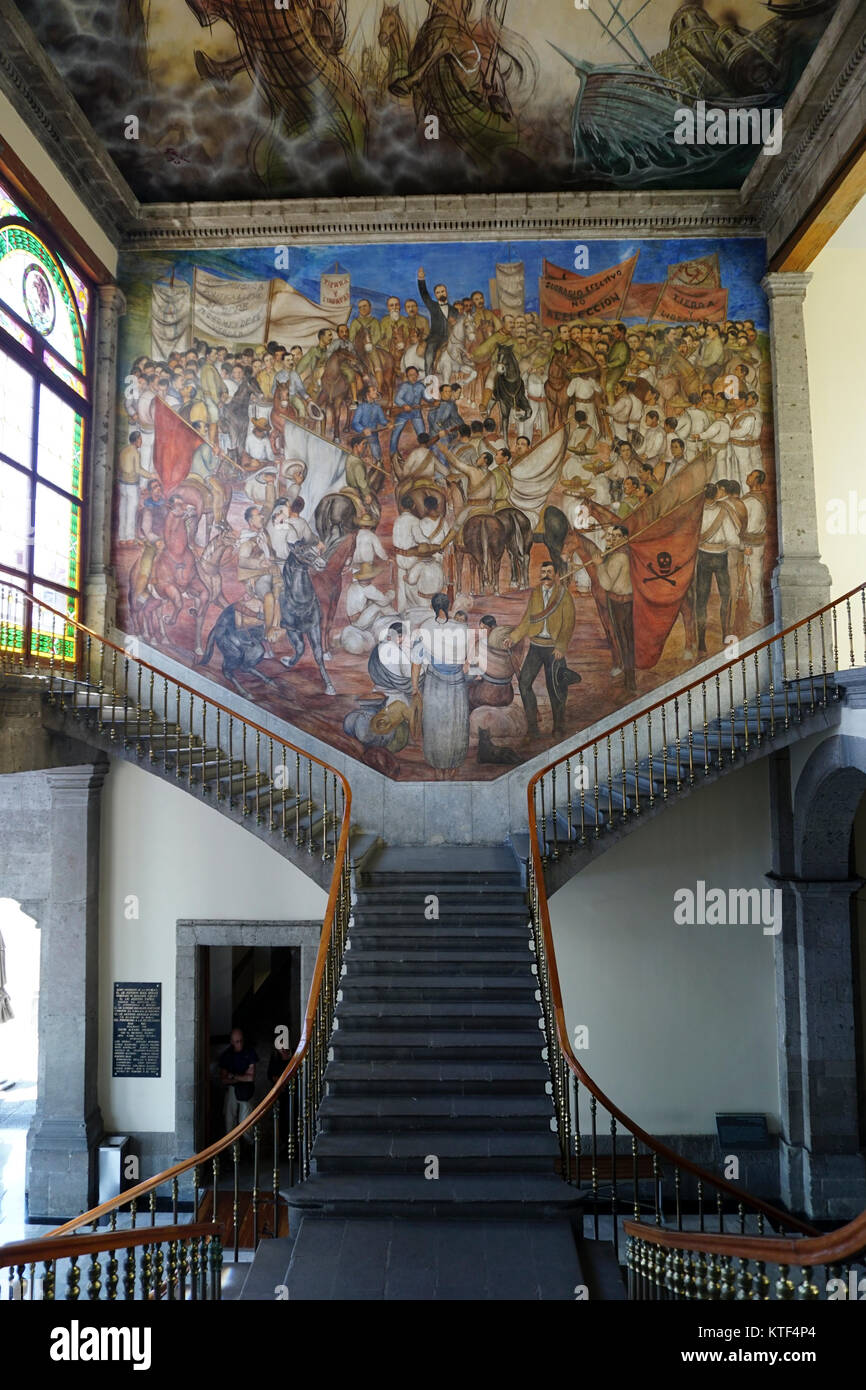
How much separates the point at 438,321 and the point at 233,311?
2554 millimetres

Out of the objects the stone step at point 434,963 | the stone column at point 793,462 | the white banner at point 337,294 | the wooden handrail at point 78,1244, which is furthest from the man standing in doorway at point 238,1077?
the white banner at point 337,294

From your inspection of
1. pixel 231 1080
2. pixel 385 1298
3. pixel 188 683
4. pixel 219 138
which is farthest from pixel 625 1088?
pixel 219 138

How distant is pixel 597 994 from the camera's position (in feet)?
33.1

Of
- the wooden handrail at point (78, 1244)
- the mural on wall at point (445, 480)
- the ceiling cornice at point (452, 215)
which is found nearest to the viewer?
the wooden handrail at point (78, 1244)

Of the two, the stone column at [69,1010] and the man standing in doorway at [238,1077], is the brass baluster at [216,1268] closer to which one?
the man standing in doorway at [238,1077]

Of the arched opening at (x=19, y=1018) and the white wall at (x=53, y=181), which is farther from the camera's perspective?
the arched opening at (x=19, y=1018)

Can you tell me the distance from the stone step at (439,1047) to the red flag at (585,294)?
8.38m

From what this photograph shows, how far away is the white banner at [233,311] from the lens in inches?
430

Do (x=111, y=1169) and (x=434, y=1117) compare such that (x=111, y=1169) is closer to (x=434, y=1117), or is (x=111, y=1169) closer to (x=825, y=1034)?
(x=434, y=1117)

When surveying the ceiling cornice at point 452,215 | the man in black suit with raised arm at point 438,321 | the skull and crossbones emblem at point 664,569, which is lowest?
the skull and crossbones emblem at point 664,569

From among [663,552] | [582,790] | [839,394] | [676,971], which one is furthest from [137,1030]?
[839,394]

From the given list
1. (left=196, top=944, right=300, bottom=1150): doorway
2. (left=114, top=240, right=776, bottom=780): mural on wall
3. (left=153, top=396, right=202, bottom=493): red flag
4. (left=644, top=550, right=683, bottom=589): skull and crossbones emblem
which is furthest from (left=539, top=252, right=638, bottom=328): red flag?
(left=196, top=944, right=300, bottom=1150): doorway

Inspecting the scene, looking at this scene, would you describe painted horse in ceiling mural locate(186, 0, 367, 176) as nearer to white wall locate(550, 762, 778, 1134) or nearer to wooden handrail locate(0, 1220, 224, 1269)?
white wall locate(550, 762, 778, 1134)

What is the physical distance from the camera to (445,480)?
10773 millimetres
